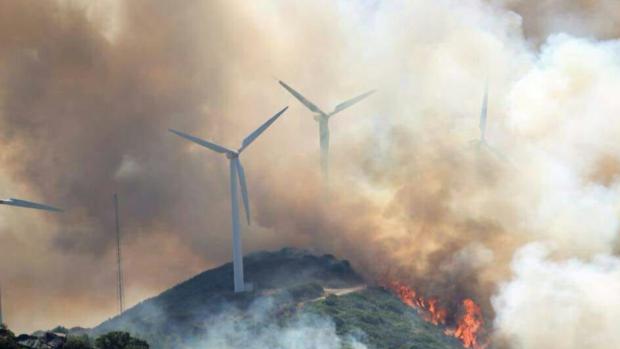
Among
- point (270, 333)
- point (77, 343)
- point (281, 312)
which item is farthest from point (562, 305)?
point (77, 343)

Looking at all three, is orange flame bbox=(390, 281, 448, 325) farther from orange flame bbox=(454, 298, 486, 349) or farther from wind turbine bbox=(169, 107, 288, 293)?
wind turbine bbox=(169, 107, 288, 293)

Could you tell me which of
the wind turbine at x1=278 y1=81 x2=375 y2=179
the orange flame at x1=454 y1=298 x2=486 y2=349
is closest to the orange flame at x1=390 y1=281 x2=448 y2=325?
the orange flame at x1=454 y1=298 x2=486 y2=349

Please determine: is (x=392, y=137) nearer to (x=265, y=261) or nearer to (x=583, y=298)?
(x=265, y=261)

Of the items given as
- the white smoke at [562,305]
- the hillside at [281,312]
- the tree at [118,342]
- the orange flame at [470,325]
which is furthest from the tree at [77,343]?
the white smoke at [562,305]

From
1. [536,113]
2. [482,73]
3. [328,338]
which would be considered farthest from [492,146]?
[328,338]

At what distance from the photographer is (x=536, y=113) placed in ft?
528

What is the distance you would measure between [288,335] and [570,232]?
35.2 m

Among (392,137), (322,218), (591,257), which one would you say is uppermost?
(392,137)

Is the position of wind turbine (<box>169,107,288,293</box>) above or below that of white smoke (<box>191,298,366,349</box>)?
above

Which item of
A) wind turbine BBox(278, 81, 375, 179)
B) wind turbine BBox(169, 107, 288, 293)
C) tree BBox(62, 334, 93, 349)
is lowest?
tree BBox(62, 334, 93, 349)

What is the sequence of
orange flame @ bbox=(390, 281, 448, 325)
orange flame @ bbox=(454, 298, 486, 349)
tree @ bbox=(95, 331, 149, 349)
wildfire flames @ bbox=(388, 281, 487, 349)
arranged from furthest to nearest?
orange flame @ bbox=(390, 281, 448, 325) → wildfire flames @ bbox=(388, 281, 487, 349) → orange flame @ bbox=(454, 298, 486, 349) → tree @ bbox=(95, 331, 149, 349)

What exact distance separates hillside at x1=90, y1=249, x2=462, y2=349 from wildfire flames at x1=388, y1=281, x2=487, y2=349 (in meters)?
2.42

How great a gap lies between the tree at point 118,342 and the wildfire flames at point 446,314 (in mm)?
38178

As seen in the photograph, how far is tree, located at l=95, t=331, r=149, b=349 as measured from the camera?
366 feet
